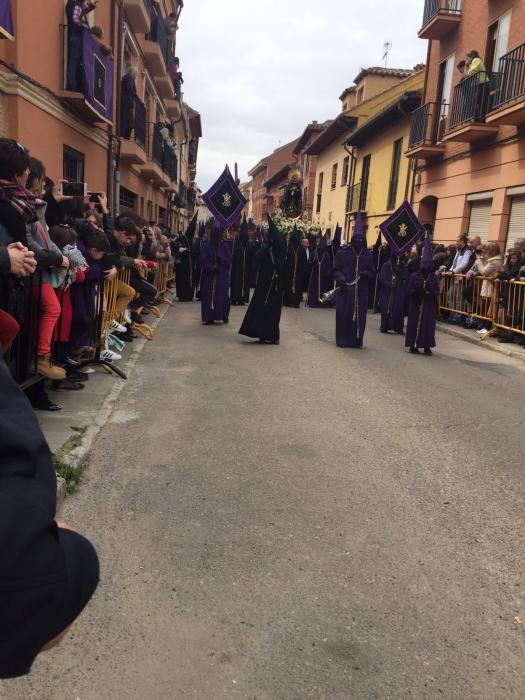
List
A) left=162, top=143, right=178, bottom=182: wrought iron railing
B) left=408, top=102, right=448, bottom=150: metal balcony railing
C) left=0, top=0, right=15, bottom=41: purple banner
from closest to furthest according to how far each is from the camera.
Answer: left=0, top=0, right=15, bottom=41: purple banner, left=408, top=102, right=448, bottom=150: metal balcony railing, left=162, top=143, right=178, bottom=182: wrought iron railing

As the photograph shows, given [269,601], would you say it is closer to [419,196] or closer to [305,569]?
[305,569]

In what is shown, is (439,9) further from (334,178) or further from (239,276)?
(334,178)

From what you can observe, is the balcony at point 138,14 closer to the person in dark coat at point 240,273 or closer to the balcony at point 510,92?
the person in dark coat at point 240,273

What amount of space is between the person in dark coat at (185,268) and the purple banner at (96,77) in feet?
12.8

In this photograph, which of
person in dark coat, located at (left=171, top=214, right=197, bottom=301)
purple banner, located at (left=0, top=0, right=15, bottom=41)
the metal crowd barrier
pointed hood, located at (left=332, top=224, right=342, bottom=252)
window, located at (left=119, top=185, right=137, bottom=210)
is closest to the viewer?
purple banner, located at (left=0, top=0, right=15, bottom=41)

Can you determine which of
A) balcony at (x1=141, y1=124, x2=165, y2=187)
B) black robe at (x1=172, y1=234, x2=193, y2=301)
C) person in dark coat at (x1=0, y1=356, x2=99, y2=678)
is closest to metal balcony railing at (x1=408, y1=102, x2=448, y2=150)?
black robe at (x1=172, y1=234, x2=193, y2=301)

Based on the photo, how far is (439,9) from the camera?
17203 mm

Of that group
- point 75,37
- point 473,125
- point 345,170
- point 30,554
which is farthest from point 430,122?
point 30,554

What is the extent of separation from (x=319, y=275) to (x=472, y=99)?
5.91 meters

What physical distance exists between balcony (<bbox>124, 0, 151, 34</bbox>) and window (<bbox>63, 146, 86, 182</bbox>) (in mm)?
5551

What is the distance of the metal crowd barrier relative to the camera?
10680mm

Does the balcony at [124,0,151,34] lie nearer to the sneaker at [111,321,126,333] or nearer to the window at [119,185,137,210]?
the window at [119,185,137,210]

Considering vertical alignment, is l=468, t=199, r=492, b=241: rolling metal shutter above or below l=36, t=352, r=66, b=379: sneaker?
above

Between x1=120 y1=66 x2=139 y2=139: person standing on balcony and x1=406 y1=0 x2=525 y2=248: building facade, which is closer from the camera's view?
x1=406 y1=0 x2=525 y2=248: building facade
